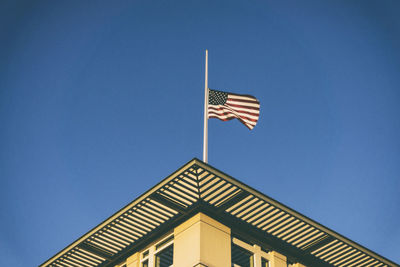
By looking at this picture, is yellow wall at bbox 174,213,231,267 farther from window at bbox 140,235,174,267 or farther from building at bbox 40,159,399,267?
window at bbox 140,235,174,267

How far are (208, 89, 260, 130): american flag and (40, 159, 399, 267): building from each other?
4031 millimetres

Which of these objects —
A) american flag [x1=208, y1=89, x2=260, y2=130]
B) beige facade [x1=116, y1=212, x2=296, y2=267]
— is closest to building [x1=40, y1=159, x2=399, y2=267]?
beige facade [x1=116, y1=212, x2=296, y2=267]

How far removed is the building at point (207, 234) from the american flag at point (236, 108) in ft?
13.2

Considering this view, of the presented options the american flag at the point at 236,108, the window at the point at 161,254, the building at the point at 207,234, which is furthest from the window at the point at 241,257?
the american flag at the point at 236,108

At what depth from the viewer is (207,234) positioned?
2373 cm

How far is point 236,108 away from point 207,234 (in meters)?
6.72

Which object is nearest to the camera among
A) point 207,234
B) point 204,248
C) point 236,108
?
point 204,248

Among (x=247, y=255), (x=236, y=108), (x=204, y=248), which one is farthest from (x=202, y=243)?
(x=236, y=108)

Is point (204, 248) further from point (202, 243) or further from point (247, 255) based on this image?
point (247, 255)

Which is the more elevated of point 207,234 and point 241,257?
point 241,257

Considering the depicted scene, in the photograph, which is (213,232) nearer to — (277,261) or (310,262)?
(277,261)

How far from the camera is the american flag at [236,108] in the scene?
1078 inches

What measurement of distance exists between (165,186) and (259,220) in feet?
15.5

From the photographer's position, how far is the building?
23.5 m
